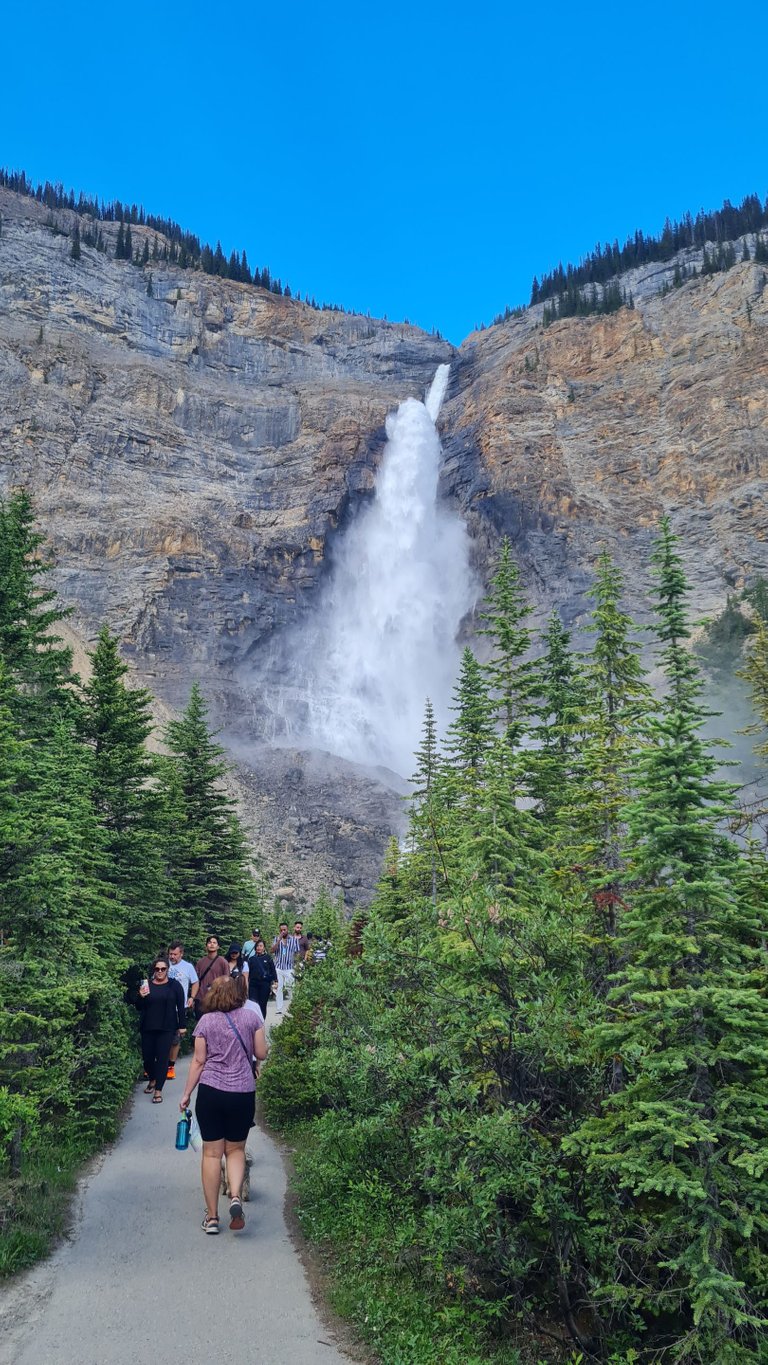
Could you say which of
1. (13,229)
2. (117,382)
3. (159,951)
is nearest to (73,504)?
(117,382)

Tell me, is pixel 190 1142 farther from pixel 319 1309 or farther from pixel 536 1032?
pixel 536 1032

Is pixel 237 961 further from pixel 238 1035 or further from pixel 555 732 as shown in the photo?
pixel 555 732

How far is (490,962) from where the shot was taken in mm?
5672

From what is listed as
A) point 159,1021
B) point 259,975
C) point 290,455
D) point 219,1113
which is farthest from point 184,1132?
point 290,455

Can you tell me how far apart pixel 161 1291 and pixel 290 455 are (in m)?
94.1

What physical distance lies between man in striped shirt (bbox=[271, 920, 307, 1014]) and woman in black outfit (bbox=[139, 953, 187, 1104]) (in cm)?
594

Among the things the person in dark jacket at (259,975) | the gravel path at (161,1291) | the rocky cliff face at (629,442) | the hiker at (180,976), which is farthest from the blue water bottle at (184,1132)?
the rocky cliff face at (629,442)

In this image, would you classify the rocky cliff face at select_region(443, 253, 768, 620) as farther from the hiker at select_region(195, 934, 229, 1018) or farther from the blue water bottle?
the blue water bottle

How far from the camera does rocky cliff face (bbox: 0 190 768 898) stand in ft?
243

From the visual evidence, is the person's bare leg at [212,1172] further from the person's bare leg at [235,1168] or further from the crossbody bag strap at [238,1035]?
the crossbody bag strap at [238,1035]

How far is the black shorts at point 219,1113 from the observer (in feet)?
21.5

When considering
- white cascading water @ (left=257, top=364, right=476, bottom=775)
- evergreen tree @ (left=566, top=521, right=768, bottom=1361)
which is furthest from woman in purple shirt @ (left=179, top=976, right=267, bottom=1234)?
white cascading water @ (left=257, top=364, right=476, bottom=775)

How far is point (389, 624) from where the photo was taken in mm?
87875

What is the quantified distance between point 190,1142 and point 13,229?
115 metres
